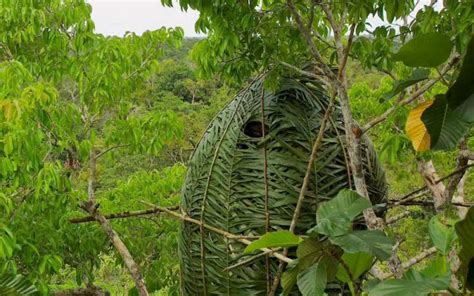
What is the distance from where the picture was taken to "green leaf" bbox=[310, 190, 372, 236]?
765 mm

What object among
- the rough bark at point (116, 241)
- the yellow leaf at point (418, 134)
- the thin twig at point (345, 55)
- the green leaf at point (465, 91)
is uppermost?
the thin twig at point (345, 55)

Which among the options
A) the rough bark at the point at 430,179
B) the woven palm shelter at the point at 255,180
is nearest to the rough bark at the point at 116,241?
the woven palm shelter at the point at 255,180

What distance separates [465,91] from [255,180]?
1.34 m

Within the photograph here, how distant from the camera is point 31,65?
2549 mm

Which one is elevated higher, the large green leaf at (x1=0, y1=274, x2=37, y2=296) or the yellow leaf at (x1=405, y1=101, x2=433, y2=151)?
the yellow leaf at (x1=405, y1=101, x2=433, y2=151)

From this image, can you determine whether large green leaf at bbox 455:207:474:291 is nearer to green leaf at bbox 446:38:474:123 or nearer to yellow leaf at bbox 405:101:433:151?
green leaf at bbox 446:38:474:123

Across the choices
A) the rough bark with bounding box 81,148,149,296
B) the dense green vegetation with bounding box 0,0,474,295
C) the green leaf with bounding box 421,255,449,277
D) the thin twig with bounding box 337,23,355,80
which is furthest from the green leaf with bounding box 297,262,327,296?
the rough bark with bounding box 81,148,149,296

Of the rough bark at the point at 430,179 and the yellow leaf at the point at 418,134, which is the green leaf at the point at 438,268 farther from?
the rough bark at the point at 430,179

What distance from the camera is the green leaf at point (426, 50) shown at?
52cm

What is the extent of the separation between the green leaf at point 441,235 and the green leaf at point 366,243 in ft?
0.29

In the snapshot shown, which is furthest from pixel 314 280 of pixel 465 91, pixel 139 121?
pixel 139 121

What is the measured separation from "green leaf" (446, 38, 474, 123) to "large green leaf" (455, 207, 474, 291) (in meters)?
0.10

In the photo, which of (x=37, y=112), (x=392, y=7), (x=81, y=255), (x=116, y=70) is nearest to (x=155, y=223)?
(x=81, y=255)

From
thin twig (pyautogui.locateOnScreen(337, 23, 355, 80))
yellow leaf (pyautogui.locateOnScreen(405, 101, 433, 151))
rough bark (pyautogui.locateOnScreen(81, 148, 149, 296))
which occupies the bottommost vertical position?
rough bark (pyautogui.locateOnScreen(81, 148, 149, 296))
